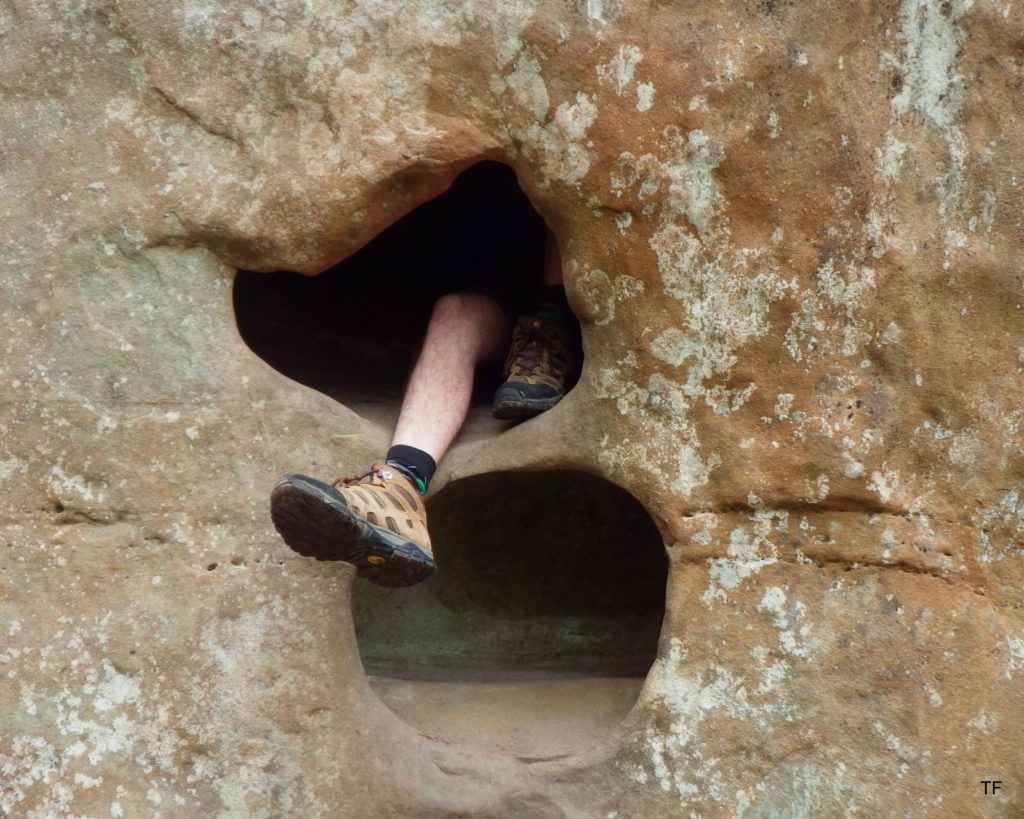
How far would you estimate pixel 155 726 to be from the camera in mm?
2328

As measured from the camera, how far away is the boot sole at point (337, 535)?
2029 mm

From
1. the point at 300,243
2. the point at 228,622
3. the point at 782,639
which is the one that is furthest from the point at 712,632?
the point at 300,243

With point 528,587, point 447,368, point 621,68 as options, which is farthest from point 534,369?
point 528,587

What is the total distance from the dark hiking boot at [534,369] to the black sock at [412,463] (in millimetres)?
177

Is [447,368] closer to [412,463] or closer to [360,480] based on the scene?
[412,463]

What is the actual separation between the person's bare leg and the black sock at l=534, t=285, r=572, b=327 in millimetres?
104

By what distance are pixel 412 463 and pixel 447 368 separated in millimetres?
242

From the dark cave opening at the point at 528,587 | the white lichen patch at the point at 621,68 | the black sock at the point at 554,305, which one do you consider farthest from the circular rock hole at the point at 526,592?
the white lichen patch at the point at 621,68

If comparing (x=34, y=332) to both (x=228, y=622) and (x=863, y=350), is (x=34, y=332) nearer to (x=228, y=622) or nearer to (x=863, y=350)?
(x=228, y=622)

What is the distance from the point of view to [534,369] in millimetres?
2617

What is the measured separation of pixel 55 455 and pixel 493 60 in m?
1.05

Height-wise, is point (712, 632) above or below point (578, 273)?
below

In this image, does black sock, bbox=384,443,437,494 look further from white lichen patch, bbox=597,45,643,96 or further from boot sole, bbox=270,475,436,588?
white lichen patch, bbox=597,45,643,96

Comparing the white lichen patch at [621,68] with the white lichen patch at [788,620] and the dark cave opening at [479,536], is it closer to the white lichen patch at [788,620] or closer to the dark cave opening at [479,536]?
the dark cave opening at [479,536]
